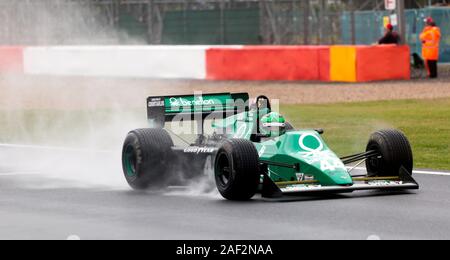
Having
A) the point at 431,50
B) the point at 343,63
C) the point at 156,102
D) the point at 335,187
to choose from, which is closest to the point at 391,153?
the point at 335,187

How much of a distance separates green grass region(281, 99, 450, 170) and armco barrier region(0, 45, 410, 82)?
17.1ft

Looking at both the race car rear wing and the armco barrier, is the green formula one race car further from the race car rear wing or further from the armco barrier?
the armco barrier

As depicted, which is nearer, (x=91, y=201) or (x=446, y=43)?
(x=91, y=201)

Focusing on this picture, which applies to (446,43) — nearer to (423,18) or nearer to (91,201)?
(423,18)

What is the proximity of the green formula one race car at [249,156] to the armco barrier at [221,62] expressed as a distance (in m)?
16.4

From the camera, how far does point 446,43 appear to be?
37.5 metres

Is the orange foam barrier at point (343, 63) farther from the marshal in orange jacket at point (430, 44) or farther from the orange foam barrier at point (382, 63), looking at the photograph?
the marshal in orange jacket at point (430, 44)

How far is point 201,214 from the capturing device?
37.0ft

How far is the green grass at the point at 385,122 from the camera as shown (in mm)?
17453

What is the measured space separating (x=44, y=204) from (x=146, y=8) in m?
35.6

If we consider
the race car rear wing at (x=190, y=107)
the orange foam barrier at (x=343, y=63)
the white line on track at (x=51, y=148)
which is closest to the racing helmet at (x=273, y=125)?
the race car rear wing at (x=190, y=107)

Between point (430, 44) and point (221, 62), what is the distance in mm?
5549
